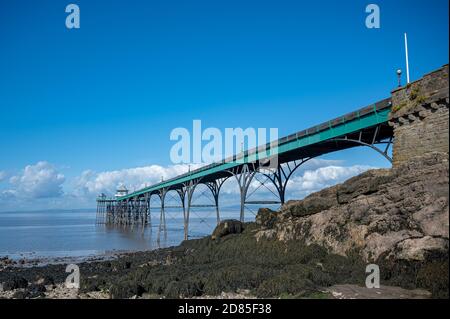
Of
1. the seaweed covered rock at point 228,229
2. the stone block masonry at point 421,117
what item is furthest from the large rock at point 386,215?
the seaweed covered rock at point 228,229

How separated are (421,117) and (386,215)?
166 inches

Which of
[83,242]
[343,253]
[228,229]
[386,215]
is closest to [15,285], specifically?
[228,229]

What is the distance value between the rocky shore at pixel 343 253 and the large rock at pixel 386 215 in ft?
0.12

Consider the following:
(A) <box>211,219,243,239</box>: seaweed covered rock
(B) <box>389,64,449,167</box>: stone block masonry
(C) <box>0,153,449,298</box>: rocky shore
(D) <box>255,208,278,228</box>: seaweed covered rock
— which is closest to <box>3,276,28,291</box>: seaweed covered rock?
(C) <box>0,153,449,298</box>: rocky shore

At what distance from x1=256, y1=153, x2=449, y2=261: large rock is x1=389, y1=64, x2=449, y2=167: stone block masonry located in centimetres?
69

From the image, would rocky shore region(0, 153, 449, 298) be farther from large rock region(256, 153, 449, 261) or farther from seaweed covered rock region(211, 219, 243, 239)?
seaweed covered rock region(211, 219, 243, 239)

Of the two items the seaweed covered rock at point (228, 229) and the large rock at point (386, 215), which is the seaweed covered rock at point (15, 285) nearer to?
the seaweed covered rock at point (228, 229)

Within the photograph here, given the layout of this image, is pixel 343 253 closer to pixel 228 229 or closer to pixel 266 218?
pixel 266 218

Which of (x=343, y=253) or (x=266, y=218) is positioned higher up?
(x=266, y=218)

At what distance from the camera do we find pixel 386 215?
546 inches

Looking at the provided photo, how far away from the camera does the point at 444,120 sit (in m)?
13.4

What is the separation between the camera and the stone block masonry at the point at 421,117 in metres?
13.7
